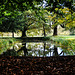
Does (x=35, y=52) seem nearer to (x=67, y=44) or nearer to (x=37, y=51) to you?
(x=37, y=51)

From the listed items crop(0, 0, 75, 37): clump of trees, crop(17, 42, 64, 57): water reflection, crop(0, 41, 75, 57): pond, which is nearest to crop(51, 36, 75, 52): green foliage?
crop(0, 41, 75, 57): pond

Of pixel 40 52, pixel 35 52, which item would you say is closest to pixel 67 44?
pixel 40 52

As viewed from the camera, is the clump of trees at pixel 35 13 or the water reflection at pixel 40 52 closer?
the clump of trees at pixel 35 13

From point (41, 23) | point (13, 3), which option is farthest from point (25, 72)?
point (41, 23)

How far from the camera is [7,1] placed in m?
7.47

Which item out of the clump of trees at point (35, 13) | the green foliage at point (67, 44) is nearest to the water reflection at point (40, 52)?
the green foliage at point (67, 44)

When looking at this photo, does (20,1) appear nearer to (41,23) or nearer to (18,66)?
(18,66)

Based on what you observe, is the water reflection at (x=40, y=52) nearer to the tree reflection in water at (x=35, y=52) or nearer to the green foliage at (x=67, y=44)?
the tree reflection in water at (x=35, y=52)

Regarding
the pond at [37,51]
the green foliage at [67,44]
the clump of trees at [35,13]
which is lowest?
the green foliage at [67,44]

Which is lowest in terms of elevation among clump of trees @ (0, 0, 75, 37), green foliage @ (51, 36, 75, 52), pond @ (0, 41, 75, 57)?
green foliage @ (51, 36, 75, 52)

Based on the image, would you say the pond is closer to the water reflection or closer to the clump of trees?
the water reflection

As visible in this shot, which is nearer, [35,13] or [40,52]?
[35,13]

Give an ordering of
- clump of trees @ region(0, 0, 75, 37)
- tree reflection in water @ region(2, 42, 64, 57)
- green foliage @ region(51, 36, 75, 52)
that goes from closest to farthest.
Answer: clump of trees @ region(0, 0, 75, 37), tree reflection in water @ region(2, 42, 64, 57), green foliage @ region(51, 36, 75, 52)

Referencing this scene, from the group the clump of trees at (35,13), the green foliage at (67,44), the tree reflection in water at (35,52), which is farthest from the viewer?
the green foliage at (67,44)
